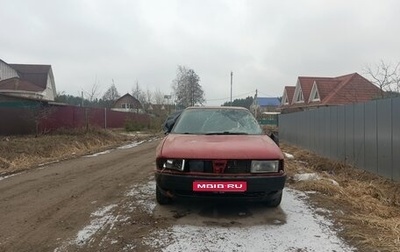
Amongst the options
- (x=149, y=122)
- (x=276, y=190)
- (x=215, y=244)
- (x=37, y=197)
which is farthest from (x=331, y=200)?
(x=149, y=122)

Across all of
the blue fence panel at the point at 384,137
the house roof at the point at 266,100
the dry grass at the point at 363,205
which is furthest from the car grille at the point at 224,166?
the house roof at the point at 266,100

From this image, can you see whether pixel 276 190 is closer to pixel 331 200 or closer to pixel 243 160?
pixel 243 160

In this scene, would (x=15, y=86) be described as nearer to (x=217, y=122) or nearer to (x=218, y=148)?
(x=217, y=122)

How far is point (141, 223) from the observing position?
5133mm

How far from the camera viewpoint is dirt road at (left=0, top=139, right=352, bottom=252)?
434 cm

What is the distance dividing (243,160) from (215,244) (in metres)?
1.36

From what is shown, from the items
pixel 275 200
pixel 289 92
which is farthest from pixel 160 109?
pixel 275 200

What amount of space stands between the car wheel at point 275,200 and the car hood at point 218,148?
62cm

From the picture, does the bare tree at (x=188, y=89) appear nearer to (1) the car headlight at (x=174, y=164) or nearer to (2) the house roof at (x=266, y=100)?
(2) the house roof at (x=266, y=100)

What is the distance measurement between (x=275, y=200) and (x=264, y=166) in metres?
0.79

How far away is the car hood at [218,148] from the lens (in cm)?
536

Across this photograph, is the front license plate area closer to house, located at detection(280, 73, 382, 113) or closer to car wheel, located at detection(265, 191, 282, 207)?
car wheel, located at detection(265, 191, 282, 207)

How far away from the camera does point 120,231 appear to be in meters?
4.79

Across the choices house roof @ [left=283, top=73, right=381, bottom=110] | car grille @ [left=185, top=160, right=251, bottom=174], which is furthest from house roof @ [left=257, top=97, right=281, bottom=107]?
car grille @ [left=185, top=160, right=251, bottom=174]
